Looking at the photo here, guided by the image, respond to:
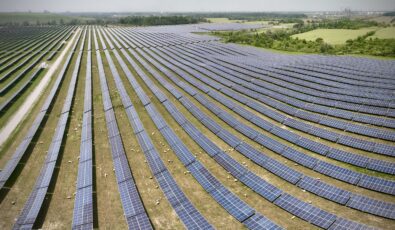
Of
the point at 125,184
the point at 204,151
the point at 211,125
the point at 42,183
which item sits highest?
the point at 211,125

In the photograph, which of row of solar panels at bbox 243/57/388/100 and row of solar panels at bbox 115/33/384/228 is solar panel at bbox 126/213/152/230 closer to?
row of solar panels at bbox 115/33/384/228

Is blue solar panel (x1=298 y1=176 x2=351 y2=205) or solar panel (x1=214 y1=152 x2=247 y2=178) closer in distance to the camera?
blue solar panel (x1=298 y1=176 x2=351 y2=205)

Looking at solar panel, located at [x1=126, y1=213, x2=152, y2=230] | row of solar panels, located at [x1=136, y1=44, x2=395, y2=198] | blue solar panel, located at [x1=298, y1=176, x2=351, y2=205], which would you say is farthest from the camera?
Answer: row of solar panels, located at [x1=136, y1=44, x2=395, y2=198]

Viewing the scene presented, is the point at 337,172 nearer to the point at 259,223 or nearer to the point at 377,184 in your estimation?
the point at 377,184

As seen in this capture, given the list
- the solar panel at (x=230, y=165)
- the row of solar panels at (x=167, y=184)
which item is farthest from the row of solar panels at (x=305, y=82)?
the row of solar panels at (x=167, y=184)

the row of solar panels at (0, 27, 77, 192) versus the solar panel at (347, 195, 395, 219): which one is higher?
the row of solar panels at (0, 27, 77, 192)

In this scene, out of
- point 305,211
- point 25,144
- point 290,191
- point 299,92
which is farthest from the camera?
point 299,92

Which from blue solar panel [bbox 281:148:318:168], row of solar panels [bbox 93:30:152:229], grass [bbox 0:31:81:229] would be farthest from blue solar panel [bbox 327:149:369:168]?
grass [bbox 0:31:81:229]

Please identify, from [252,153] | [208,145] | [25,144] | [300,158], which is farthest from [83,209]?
[300,158]

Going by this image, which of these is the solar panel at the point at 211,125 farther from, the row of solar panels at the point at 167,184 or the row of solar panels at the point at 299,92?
the row of solar panels at the point at 299,92
